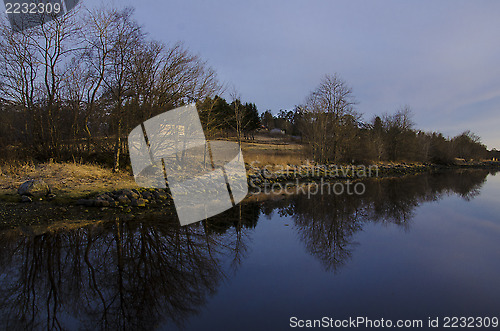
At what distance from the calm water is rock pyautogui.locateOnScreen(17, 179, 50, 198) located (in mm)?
2639

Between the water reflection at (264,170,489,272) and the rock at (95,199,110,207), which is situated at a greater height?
the rock at (95,199,110,207)

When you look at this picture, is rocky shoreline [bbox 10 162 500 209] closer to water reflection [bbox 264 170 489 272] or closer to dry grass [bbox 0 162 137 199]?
dry grass [bbox 0 162 137 199]

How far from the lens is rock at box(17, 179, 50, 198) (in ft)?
27.0

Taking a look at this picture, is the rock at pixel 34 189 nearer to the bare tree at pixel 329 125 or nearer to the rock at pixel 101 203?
the rock at pixel 101 203

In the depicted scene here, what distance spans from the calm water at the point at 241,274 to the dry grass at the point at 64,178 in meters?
3.30

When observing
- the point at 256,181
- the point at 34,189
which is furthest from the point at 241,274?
the point at 256,181

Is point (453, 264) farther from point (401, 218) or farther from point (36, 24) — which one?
point (36, 24)

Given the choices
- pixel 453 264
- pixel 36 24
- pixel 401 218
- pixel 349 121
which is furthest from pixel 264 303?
pixel 349 121

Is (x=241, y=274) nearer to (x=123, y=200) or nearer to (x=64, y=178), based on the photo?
(x=123, y=200)

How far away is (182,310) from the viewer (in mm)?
3654

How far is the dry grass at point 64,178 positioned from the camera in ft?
29.8

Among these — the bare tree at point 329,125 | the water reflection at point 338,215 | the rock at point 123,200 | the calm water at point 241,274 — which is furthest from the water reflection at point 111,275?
the bare tree at point 329,125

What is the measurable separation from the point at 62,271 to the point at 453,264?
7505 mm

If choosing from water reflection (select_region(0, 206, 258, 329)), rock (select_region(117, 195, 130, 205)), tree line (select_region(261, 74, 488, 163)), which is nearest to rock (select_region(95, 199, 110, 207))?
rock (select_region(117, 195, 130, 205))
